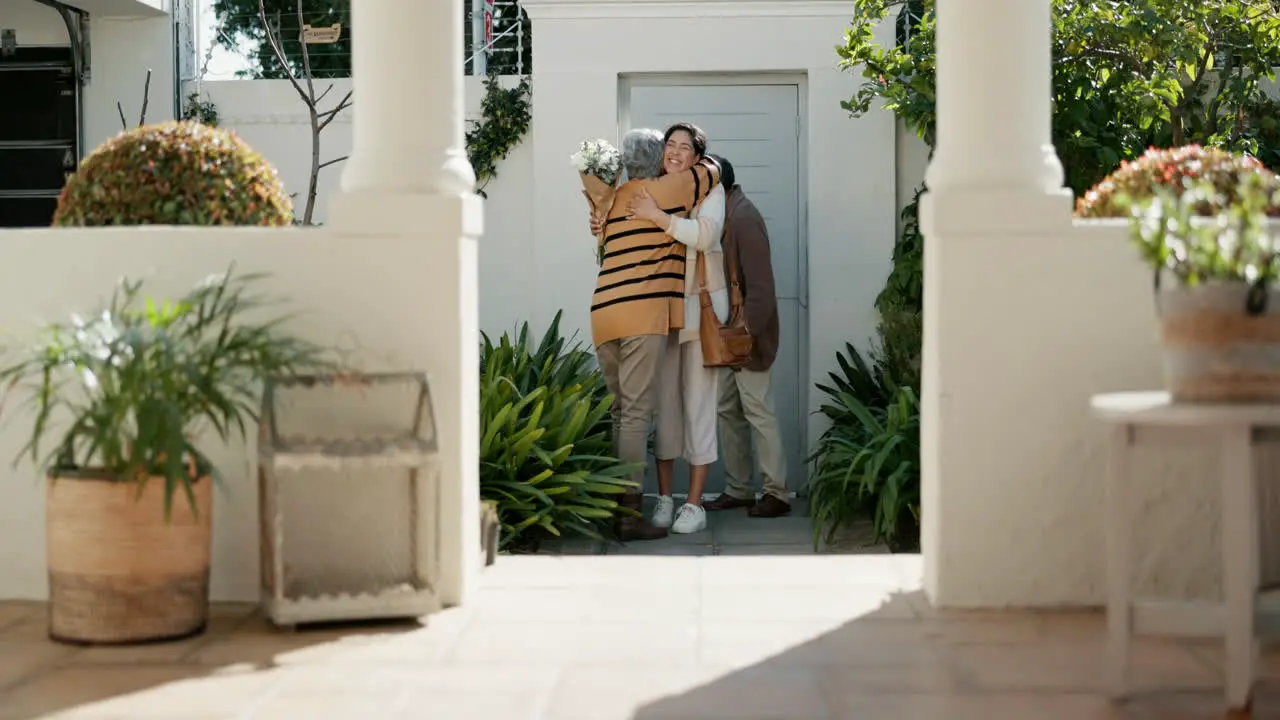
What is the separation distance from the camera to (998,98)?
4070mm

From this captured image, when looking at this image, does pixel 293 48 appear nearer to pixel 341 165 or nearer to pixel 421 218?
pixel 341 165

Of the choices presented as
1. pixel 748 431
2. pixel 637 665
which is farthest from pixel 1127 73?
pixel 637 665

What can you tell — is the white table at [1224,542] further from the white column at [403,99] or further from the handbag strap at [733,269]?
the handbag strap at [733,269]

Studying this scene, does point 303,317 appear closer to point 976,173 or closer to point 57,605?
point 57,605

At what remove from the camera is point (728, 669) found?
3492 millimetres

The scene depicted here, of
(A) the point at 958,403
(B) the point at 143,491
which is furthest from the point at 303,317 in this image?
(A) the point at 958,403

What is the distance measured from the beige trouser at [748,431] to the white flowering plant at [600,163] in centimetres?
116

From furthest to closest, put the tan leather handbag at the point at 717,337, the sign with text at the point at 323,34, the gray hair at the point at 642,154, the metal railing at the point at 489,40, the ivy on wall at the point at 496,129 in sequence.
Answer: the sign with text at the point at 323,34 < the metal railing at the point at 489,40 < the ivy on wall at the point at 496,129 < the tan leather handbag at the point at 717,337 < the gray hair at the point at 642,154

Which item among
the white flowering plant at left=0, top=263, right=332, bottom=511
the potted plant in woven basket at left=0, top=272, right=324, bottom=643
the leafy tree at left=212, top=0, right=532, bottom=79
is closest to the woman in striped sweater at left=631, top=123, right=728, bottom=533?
the leafy tree at left=212, top=0, right=532, bottom=79

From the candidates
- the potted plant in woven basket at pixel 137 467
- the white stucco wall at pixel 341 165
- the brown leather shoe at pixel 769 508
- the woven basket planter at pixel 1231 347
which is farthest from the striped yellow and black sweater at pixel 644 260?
the woven basket planter at pixel 1231 347

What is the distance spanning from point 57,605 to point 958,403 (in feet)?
7.58

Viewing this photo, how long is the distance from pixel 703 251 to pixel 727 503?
1.43m

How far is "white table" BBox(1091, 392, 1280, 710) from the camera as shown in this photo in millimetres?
2982

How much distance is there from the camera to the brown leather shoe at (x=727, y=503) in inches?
299
